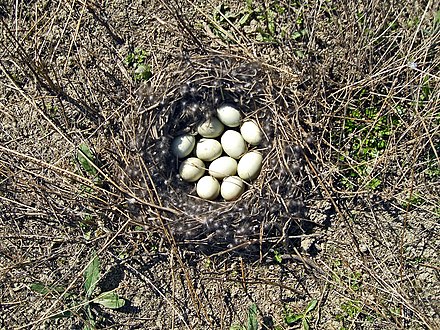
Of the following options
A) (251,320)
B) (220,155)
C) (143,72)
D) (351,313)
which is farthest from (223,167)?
(351,313)

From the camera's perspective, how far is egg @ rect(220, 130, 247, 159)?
2.28 meters

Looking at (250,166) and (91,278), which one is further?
(91,278)

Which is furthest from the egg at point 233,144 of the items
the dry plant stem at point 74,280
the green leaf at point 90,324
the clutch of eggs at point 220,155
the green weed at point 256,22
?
the green leaf at point 90,324

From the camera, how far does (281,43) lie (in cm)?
230

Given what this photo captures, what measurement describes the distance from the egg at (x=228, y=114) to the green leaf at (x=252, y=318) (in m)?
0.67

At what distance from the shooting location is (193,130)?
232 centimetres

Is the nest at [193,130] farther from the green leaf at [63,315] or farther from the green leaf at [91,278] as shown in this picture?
the green leaf at [63,315]

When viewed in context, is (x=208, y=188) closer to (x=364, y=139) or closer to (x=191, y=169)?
(x=191, y=169)

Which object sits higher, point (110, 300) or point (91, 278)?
point (91, 278)

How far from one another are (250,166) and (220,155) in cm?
16

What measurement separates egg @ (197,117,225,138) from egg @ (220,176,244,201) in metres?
0.17

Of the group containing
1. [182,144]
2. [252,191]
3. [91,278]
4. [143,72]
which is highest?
[143,72]

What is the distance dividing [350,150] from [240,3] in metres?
0.67

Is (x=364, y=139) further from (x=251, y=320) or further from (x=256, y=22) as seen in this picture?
(x=251, y=320)
